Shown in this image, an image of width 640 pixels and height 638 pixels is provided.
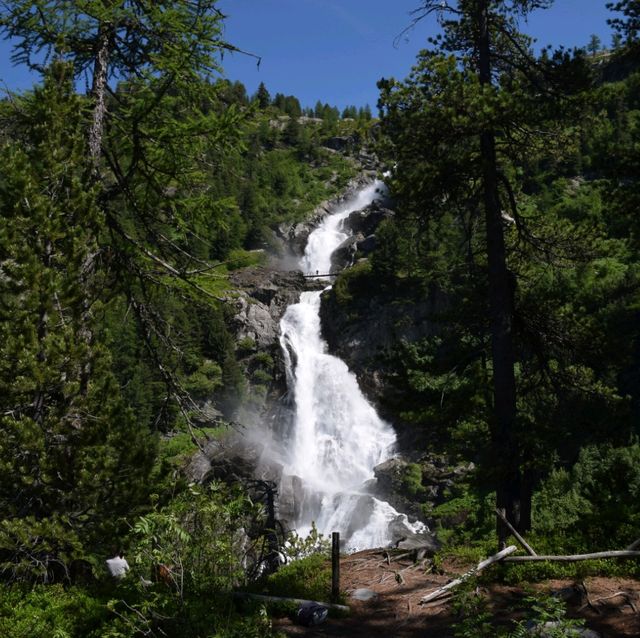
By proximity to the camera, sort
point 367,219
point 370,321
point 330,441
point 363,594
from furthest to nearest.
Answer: point 367,219 < point 370,321 < point 330,441 < point 363,594

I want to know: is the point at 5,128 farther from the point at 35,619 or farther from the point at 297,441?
the point at 297,441

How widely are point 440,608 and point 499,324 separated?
4241mm

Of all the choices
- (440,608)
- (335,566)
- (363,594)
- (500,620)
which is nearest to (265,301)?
(363,594)

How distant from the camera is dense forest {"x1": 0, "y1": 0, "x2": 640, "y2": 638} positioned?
243 inches

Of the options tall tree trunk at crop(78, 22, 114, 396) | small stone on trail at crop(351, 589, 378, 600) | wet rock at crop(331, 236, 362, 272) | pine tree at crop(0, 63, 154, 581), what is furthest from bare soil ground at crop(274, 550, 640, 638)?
wet rock at crop(331, 236, 362, 272)

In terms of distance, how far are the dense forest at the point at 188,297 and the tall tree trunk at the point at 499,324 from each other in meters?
0.03

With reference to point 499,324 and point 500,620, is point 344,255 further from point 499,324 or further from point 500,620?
point 500,620

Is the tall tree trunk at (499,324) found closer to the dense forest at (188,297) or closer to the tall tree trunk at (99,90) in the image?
the dense forest at (188,297)

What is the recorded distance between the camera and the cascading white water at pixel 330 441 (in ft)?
86.4

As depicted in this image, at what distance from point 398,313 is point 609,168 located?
32.2m

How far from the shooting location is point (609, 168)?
348 inches

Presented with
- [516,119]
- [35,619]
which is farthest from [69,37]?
[35,619]

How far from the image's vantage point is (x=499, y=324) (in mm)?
8773

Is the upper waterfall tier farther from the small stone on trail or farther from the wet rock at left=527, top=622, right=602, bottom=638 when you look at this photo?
the wet rock at left=527, top=622, right=602, bottom=638
